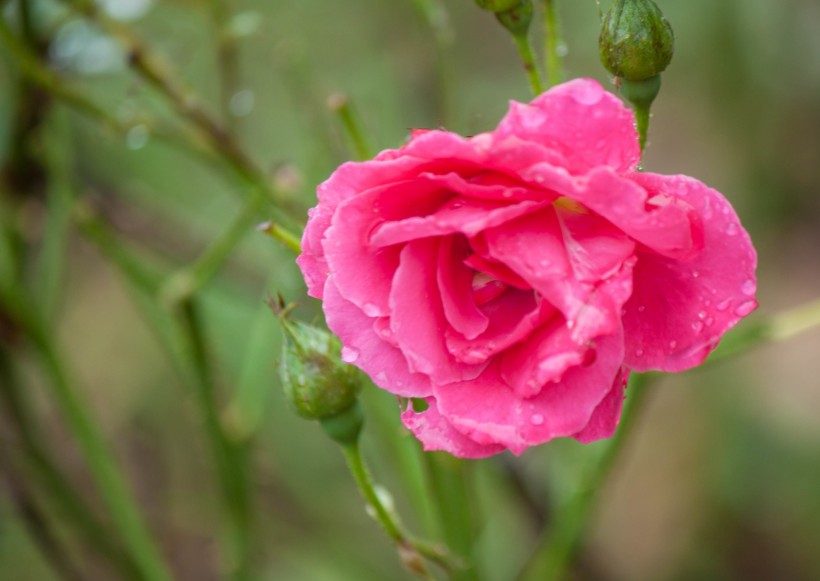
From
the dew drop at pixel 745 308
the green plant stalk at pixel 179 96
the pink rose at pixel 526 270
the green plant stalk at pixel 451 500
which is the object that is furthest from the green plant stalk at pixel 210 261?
the dew drop at pixel 745 308

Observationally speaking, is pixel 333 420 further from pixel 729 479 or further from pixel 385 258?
pixel 729 479

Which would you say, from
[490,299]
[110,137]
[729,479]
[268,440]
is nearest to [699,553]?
[729,479]

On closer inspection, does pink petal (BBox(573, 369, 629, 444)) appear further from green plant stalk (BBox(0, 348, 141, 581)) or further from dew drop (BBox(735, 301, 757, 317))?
green plant stalk (BBox(0, 348, 141, 581))

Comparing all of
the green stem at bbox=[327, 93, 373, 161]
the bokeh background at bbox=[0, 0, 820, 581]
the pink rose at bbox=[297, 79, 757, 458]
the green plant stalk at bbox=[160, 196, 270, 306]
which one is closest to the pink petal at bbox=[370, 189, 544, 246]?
the pink rose at bbox=[297, 79, 757, 458]

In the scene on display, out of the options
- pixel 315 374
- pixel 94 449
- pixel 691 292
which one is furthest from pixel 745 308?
pixel 94 449

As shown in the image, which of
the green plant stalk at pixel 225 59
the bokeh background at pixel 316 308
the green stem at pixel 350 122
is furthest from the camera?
the bokeh background at pixel 316 308

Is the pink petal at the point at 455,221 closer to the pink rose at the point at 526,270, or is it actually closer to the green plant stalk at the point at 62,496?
the pink rose at the point at 526,270
